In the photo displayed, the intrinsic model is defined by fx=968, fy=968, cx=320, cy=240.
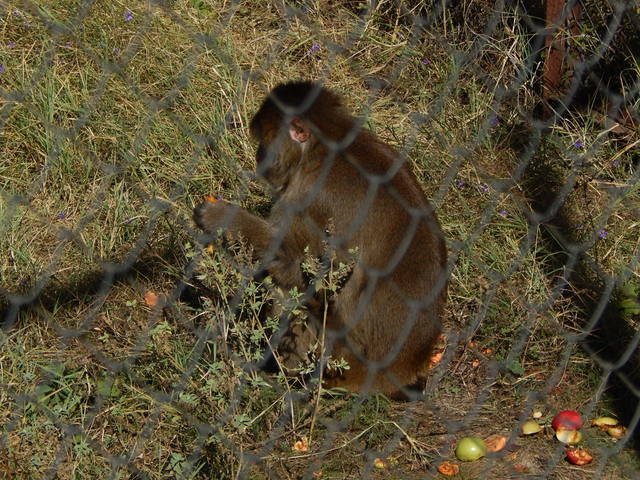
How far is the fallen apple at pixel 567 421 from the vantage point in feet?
12.9

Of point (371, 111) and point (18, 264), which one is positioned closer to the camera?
point (18, 264)

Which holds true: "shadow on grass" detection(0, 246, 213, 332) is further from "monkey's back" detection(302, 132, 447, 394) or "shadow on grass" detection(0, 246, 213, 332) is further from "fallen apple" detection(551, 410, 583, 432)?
"fallen apple" detection(551, 410, 583, 432)

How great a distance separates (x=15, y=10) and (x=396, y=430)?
3057 millimetres

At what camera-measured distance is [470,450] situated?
151 inches

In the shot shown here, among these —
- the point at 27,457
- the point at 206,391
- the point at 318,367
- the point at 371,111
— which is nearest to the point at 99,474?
the point at 27,457

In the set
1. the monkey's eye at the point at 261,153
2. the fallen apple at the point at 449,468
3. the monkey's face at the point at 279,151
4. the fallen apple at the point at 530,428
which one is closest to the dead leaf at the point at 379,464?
the fallen apple at the point at 449,468

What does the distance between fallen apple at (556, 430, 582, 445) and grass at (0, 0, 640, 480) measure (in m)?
0.05

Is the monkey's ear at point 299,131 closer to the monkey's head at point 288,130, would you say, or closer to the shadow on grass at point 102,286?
the monkey's head at point 288,130

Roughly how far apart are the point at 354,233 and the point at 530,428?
1089 mm

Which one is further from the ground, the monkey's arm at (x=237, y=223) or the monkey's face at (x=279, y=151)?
the monkey's face at (x=279, y=151)

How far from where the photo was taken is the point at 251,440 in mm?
3707

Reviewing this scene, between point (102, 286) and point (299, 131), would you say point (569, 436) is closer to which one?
point (299, 131)

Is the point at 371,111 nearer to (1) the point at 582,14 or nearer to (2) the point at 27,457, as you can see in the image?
(1) the point at 582,14

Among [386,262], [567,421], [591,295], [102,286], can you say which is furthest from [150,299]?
[591,295]
